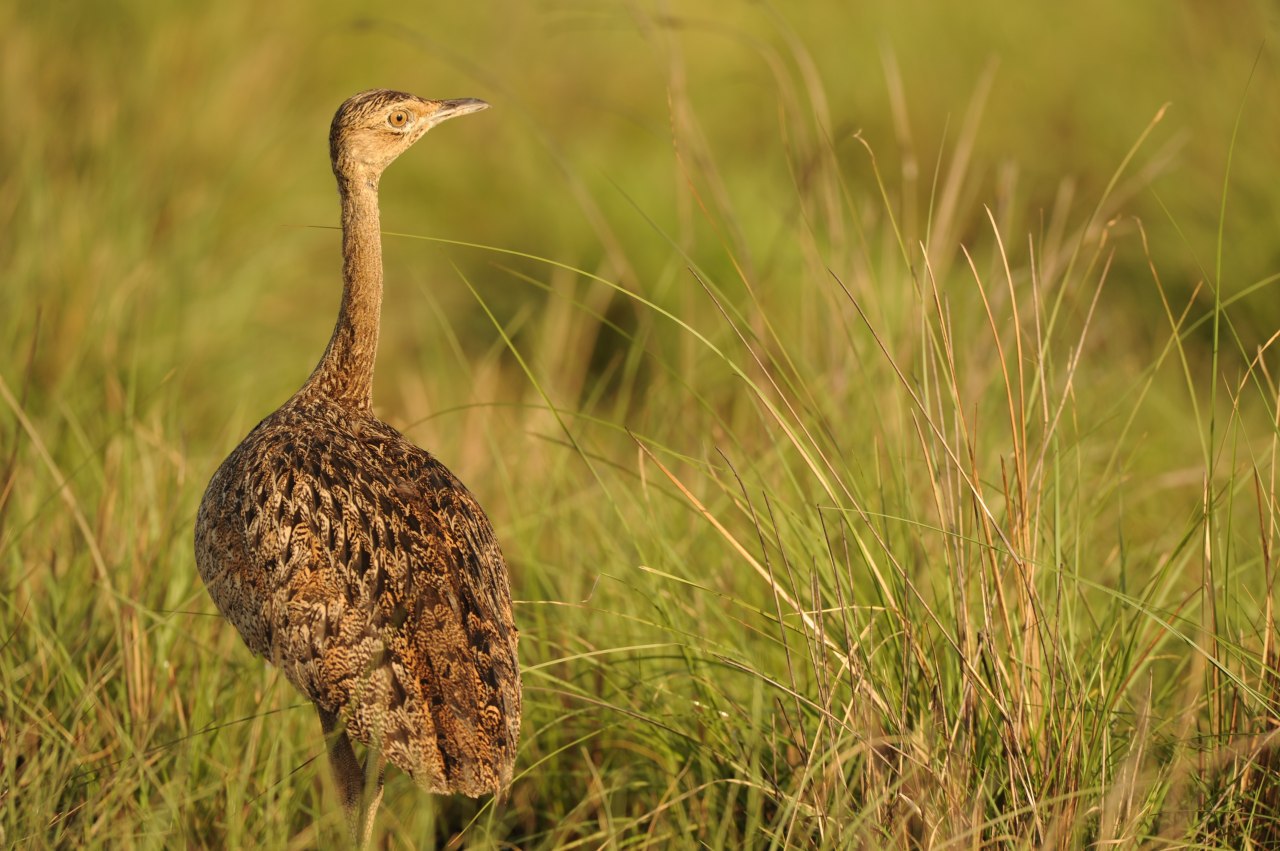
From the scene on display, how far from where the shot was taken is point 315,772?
3.37 m

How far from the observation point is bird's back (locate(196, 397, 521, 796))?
2705 mm

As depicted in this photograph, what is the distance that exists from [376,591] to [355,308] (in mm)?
867

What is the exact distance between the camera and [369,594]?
2.79 meters

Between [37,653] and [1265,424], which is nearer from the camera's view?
[37,653]

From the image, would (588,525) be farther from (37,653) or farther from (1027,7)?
(1027,7)

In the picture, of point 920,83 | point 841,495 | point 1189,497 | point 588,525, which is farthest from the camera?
point 920,83

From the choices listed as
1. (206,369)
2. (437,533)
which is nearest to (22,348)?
(206,369)

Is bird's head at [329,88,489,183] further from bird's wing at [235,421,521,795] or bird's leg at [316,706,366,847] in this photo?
bird's leg at [316,706,366,847]

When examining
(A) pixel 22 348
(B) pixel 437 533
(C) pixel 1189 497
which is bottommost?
(C) pixel 1189 497

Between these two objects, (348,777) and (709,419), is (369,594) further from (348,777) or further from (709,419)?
(709,419)

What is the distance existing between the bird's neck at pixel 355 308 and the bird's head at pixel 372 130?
40mm

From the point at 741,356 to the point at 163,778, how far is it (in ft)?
7.57

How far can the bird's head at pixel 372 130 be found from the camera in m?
3.41

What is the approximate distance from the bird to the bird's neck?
10 centimetres
